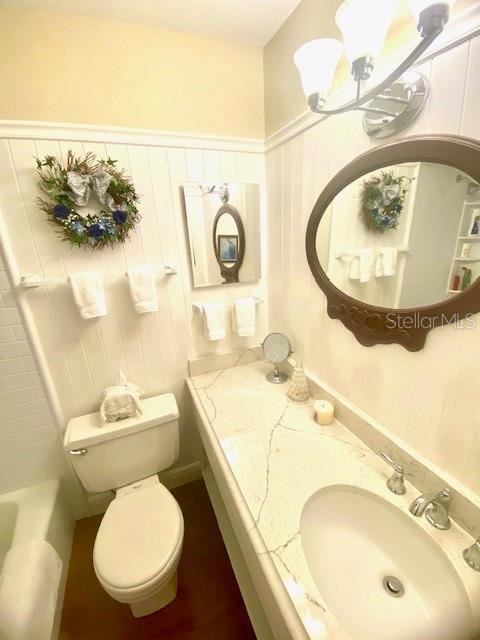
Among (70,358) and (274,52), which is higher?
(274,52)

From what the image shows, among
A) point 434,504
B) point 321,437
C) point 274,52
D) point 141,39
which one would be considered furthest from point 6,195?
point 434,504

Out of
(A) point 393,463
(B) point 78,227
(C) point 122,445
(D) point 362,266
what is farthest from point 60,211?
(A) point 393,463

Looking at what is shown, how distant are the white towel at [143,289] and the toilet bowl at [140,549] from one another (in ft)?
3.02

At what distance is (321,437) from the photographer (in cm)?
108

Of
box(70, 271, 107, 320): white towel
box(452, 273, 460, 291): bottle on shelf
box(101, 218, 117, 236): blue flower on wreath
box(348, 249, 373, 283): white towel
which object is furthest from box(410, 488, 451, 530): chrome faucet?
box(101, 218, 117, 236): blue flower on wreath

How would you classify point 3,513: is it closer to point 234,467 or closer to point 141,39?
point 234,467

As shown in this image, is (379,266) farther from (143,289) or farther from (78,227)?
(78,227)

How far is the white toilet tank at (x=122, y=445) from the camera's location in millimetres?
1265

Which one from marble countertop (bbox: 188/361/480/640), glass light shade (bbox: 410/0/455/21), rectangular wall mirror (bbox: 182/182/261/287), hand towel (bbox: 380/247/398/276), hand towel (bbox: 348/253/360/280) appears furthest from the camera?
rectangular wall mirror (bbox: 182/182/261/287)

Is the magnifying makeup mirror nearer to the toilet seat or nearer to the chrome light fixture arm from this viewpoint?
the toilet seat

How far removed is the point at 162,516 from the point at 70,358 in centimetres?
87

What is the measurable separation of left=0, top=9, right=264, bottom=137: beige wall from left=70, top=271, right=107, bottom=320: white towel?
2.08ft

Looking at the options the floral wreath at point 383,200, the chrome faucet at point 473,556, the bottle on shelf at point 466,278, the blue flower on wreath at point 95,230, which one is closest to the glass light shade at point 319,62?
the floral wreath at point 383,200

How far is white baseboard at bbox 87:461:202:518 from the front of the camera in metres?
1.59
